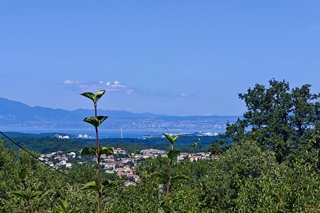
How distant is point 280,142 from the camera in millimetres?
28812

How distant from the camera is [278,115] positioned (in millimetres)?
31422

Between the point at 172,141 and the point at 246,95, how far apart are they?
3150 cm

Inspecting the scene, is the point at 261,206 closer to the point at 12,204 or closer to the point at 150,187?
the point at 150,187

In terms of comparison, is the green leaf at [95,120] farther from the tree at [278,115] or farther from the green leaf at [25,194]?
the tree at [278,115]

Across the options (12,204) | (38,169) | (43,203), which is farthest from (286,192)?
(38,169)

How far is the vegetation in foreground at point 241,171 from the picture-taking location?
781cm

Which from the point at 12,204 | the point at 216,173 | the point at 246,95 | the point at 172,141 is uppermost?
the point at 246,95

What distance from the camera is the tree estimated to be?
30.8 m

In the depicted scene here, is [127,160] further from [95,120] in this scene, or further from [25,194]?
[95,120]

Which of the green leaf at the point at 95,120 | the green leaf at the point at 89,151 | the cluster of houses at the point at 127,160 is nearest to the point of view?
the green leaf at the point at 95,120

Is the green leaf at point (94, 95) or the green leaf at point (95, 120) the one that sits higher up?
the green leaf at point (94, 95)

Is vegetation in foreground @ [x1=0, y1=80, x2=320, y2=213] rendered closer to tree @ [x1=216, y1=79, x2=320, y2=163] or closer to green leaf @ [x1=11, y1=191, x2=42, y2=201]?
tree @ [x1=216, y1=79, x2=320, y2=163]

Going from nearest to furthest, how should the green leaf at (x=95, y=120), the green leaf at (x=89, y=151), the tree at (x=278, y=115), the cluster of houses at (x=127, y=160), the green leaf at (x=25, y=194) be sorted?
1. the green leaf at (x=95, y=120)
2. the green leaf at (x=89, y=151)
3. the green leaf at (x=25, y=194)
4. the cluster of houses at (x=127, y=160)
5. the tree at (x=278, y=115)

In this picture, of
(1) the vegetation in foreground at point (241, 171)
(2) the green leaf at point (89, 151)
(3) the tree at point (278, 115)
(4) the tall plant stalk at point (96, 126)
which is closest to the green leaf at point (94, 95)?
(4) the tall plant stalk at point (96, 126)
